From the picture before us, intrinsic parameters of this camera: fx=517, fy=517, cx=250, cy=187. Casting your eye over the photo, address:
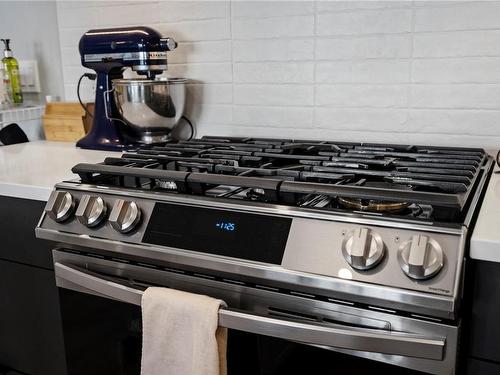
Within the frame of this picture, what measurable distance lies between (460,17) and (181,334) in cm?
104

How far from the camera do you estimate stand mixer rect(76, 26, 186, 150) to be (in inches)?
61.1

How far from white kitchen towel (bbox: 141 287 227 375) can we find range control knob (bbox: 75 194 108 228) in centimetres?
20

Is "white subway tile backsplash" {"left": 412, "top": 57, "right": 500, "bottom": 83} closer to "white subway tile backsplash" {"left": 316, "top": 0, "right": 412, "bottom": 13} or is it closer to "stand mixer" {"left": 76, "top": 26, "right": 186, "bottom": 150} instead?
"white subway tile backsplash" {"left": 316, "top": 0, "right": 412, "bottom": 13}

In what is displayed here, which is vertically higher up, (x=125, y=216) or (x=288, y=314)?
(x=125, y=216)

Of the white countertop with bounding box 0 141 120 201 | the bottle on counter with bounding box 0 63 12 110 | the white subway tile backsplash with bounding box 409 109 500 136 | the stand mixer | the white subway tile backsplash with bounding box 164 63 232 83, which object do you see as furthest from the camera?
the bottle on counter with bounding box 0 63 12 110

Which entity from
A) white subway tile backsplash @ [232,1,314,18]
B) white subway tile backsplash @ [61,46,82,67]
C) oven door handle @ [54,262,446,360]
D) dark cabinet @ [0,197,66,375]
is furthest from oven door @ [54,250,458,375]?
white subway tile backsplash @ [61,46,82,67]

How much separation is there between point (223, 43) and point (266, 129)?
31cm

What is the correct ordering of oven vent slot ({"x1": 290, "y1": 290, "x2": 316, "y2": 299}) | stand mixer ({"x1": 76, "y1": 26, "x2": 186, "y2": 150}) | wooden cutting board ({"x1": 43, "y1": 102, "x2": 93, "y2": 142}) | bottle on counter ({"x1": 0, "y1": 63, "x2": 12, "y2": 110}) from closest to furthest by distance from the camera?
oven vent slot ({"x1": 290, "y1": 290, "x2": 316, "y2": 299}) < stand mixer ({"x1": 76, "y1": 26, "x2": 186, "y2": 150}) < wooden cutting board ({"x1": 43, "y1": 102, "x2": 93, "y2": 142}) < bottle on counter ({"x1": 0, "y1": 63, "x2": 12, "y2": 110})

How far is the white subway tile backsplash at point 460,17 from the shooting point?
1.29 meters

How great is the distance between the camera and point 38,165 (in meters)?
1.46

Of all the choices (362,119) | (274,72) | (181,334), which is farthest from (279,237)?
(274,72)

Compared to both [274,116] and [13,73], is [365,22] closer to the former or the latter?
[274,116]

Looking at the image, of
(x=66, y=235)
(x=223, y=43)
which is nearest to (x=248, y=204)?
(x=66, y=235)

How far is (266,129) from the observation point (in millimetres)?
1641
